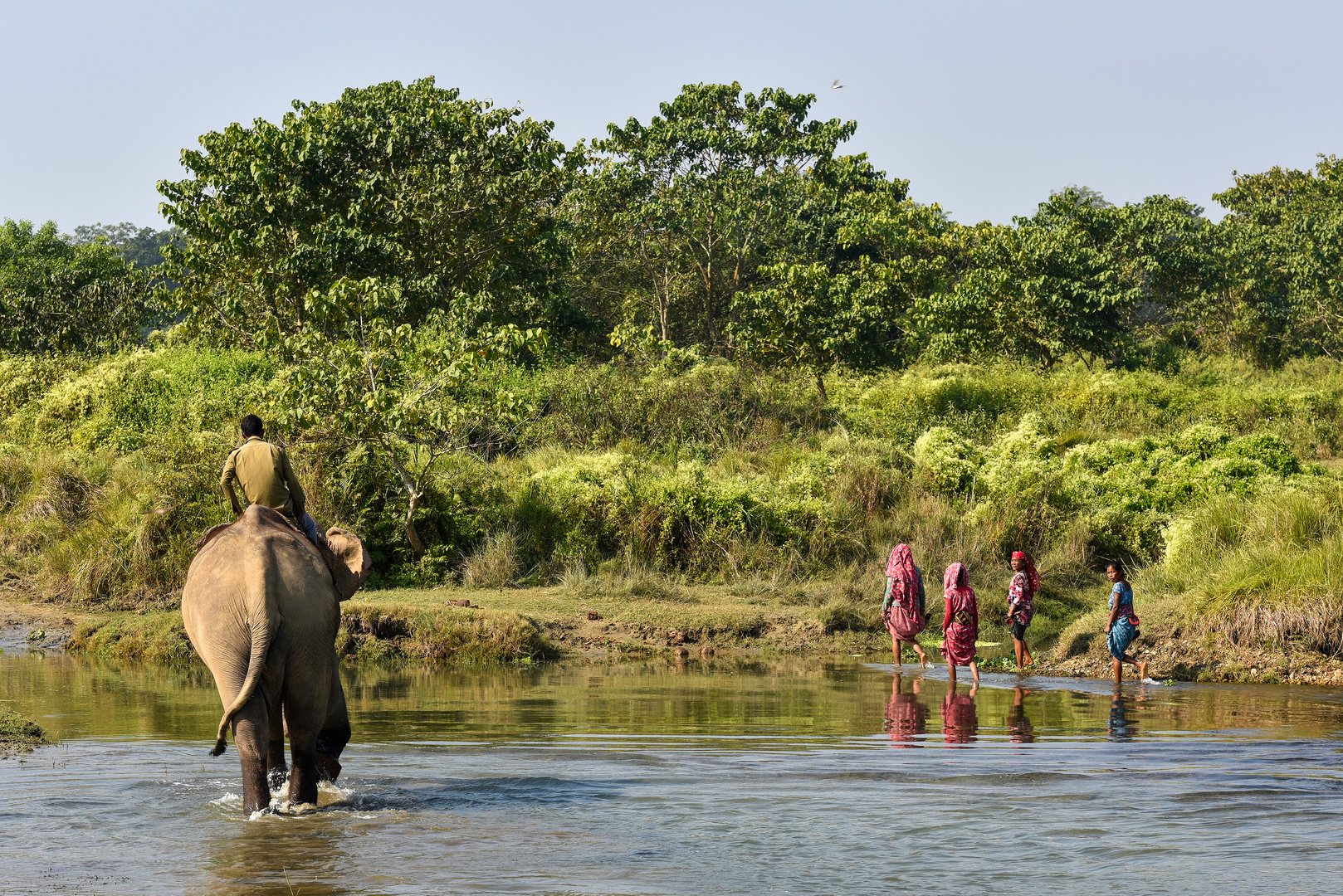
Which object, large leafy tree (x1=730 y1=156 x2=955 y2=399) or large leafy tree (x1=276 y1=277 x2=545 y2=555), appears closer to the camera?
large leafy tree (x1=276 y1=277 x2=545 y2=555)

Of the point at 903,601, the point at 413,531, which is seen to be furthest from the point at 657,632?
the point at 413,531

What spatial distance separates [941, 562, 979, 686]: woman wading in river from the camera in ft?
46.6

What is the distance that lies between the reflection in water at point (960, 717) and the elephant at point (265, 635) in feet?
16.0

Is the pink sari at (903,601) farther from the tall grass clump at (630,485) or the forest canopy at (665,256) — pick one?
the forest canopy at (665,256)

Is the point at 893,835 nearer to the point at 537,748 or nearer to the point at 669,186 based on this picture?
the point at 537,748

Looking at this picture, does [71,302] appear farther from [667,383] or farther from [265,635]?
[265,635]

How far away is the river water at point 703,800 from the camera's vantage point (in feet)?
21.0

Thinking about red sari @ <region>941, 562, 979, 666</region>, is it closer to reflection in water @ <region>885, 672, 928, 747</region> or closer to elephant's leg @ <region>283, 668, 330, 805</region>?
reflection in water @ <region>885, 672, 928, 747</region>

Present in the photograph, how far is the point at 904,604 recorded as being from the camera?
16.0 m

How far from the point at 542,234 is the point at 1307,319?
72.9 feet

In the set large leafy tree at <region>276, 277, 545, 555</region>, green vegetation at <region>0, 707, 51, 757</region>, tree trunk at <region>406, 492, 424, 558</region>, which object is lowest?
green vegetation at <region>0, 707, 51, 757</region>

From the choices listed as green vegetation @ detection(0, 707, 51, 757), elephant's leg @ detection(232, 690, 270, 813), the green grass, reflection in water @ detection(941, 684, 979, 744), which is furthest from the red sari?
elephant's leg @ detection(232, 690, 270, 813)

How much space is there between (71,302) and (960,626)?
2681 cm

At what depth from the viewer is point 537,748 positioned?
9734 mm
